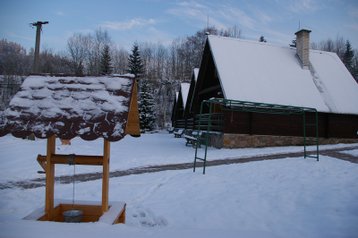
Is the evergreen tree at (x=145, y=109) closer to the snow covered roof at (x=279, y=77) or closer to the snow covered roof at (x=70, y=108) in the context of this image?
the snow covered roof at (x=279, y=77)

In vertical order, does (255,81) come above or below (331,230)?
above

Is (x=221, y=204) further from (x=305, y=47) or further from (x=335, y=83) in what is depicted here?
(x=305, y=47)

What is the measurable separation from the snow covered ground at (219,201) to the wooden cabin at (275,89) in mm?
5606

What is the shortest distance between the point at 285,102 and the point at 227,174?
840 cm

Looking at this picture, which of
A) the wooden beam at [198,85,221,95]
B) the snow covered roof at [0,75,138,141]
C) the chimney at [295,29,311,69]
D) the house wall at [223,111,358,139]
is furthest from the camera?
the chimney at [295,29,311,69]

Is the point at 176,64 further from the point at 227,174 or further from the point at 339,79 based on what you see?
the point at 227,174

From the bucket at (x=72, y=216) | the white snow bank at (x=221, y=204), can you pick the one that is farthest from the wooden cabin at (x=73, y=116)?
the white snow bank at (x=221, y=204)

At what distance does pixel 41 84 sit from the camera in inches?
174

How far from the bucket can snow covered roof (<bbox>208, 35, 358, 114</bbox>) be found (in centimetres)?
1126

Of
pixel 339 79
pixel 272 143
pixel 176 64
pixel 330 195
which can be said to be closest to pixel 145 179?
pixel 330 195

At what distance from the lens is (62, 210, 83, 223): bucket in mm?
4301

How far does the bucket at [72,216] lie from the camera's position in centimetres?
430

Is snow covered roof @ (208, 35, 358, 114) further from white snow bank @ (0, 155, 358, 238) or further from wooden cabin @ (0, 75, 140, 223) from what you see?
wooden cabin @ (0, 75, 140, 223)

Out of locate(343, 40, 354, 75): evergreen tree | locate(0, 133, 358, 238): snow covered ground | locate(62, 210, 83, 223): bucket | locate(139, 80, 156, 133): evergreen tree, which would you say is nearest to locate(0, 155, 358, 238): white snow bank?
locate(0, 133, 358, 238): snow covered ground
